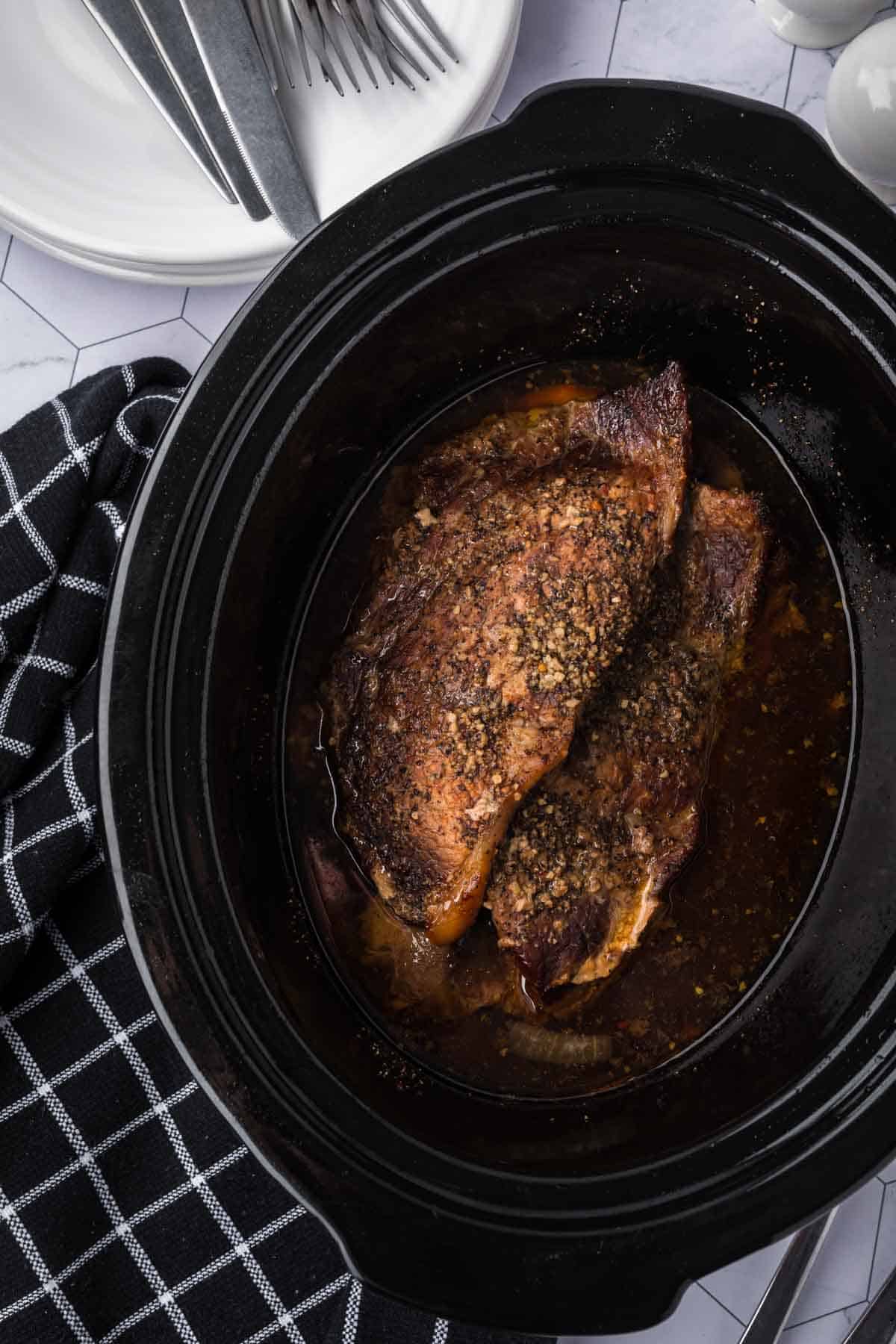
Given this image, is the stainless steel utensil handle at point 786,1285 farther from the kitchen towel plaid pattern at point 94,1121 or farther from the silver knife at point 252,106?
the silver knife at point 252,106

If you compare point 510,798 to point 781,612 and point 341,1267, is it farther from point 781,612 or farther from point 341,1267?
point 341,1267

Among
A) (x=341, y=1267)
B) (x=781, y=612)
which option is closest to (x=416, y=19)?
(x=781, y=612)

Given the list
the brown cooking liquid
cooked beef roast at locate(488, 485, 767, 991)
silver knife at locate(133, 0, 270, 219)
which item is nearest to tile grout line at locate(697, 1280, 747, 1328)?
the brown cooking liquid

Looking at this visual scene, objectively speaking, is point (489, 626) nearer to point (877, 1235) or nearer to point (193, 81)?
point (193, 81)

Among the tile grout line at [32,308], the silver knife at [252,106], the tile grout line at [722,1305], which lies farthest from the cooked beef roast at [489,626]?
the tile grout line at [722,1305]

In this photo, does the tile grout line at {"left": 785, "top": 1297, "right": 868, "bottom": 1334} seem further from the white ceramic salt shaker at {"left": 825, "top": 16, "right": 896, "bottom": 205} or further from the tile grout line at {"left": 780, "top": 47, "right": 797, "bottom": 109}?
the tile grout line at {"left": 780, "top": 47, "right": 797, "bottom": 109}

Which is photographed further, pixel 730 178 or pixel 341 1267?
pixel 341 1267
